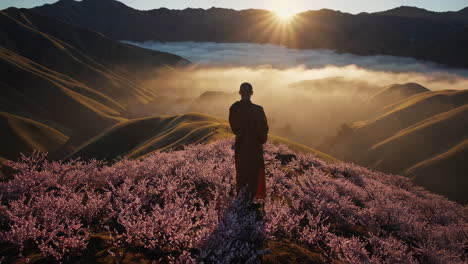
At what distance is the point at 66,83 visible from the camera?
178625 mm

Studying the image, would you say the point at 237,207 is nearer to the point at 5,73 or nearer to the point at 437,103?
the point at 437,103

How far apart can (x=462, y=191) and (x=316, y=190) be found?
83.3 meters

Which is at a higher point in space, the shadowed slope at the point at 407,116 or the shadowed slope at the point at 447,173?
the shadowed slope at the point at 407,116

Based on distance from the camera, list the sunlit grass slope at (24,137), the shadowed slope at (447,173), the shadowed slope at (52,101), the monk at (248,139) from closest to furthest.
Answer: the monk at (248,139) < the shadowed slope at (447,173) < the sunlit grass slope at (24,137) < the shadowed slope at (52,101)

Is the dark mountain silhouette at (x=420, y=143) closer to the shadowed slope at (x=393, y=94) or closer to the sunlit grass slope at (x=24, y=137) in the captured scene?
the shadowed slope at (x=393, y=94)

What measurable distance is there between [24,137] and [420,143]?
14138cm

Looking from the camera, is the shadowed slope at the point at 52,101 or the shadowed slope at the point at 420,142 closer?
the shadowed slope at the point at 420,142

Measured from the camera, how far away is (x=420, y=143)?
312 feet

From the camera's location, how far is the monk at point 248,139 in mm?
10258

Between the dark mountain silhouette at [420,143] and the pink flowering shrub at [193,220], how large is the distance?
77322 millimetres

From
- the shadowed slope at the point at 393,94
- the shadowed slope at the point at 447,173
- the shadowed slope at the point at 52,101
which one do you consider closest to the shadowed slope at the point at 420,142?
the shadowed slope at the point at 447,173

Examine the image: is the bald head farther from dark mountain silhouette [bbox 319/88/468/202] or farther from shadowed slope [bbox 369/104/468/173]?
shadowed slope [bbox 369/104/468/173]

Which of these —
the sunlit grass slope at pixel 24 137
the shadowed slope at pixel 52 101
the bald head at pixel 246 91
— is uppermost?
the bald head at pixel 246 91

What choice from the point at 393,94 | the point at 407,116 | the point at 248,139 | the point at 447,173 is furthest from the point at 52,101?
the point at 393,94
